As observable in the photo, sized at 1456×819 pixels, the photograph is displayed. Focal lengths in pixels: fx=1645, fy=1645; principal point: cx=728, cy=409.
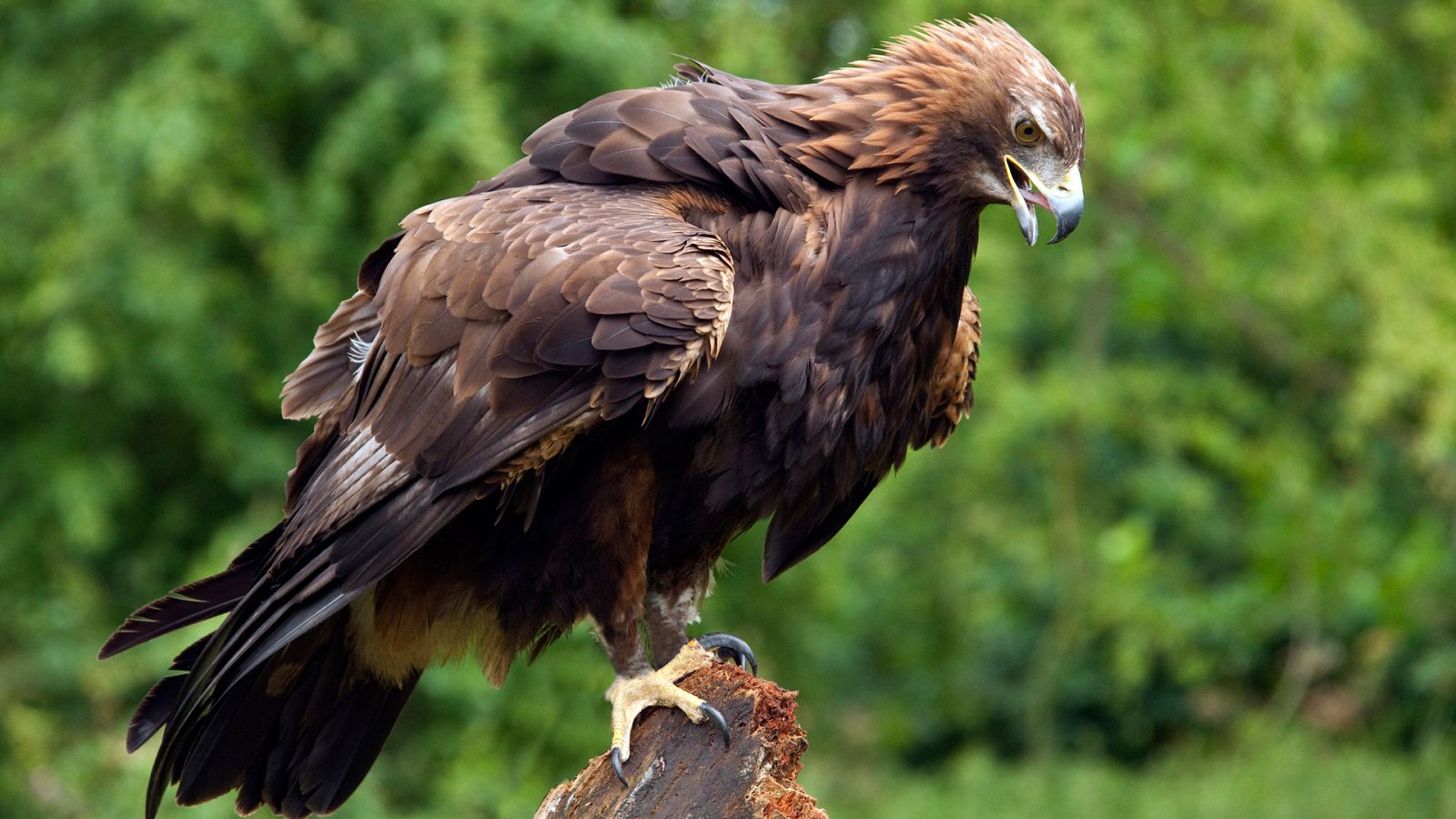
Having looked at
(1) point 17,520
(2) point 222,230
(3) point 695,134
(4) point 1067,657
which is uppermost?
(3) point 695,134

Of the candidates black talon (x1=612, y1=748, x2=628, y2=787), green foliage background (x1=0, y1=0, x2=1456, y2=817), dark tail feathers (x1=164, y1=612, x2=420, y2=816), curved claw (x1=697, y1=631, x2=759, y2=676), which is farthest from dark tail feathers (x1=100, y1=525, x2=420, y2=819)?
green foliage background (x1=0, y1=0, x2=1456, y2=817)

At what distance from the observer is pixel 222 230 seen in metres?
6.88

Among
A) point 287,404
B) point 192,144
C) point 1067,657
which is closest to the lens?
point 287,404

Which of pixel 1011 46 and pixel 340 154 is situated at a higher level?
pixel 1011 46

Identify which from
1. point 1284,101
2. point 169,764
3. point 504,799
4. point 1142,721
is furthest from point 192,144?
point 1142,721

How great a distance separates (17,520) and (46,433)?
0.41 m

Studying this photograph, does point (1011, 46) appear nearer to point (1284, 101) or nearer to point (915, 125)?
point (915, 125)

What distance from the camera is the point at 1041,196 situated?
3246mm

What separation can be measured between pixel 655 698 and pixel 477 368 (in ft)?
2.33

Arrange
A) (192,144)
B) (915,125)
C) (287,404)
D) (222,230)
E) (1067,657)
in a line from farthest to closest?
(1067,657) → (222,230) → (192,144) → (287,404) → (915,125)

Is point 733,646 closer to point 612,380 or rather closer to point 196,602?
point 612,380

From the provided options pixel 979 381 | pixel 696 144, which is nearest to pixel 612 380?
pixel 696 144

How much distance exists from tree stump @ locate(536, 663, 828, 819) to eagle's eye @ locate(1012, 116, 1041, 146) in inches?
46.4

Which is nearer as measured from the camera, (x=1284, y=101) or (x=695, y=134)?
(x=695, y=134)
